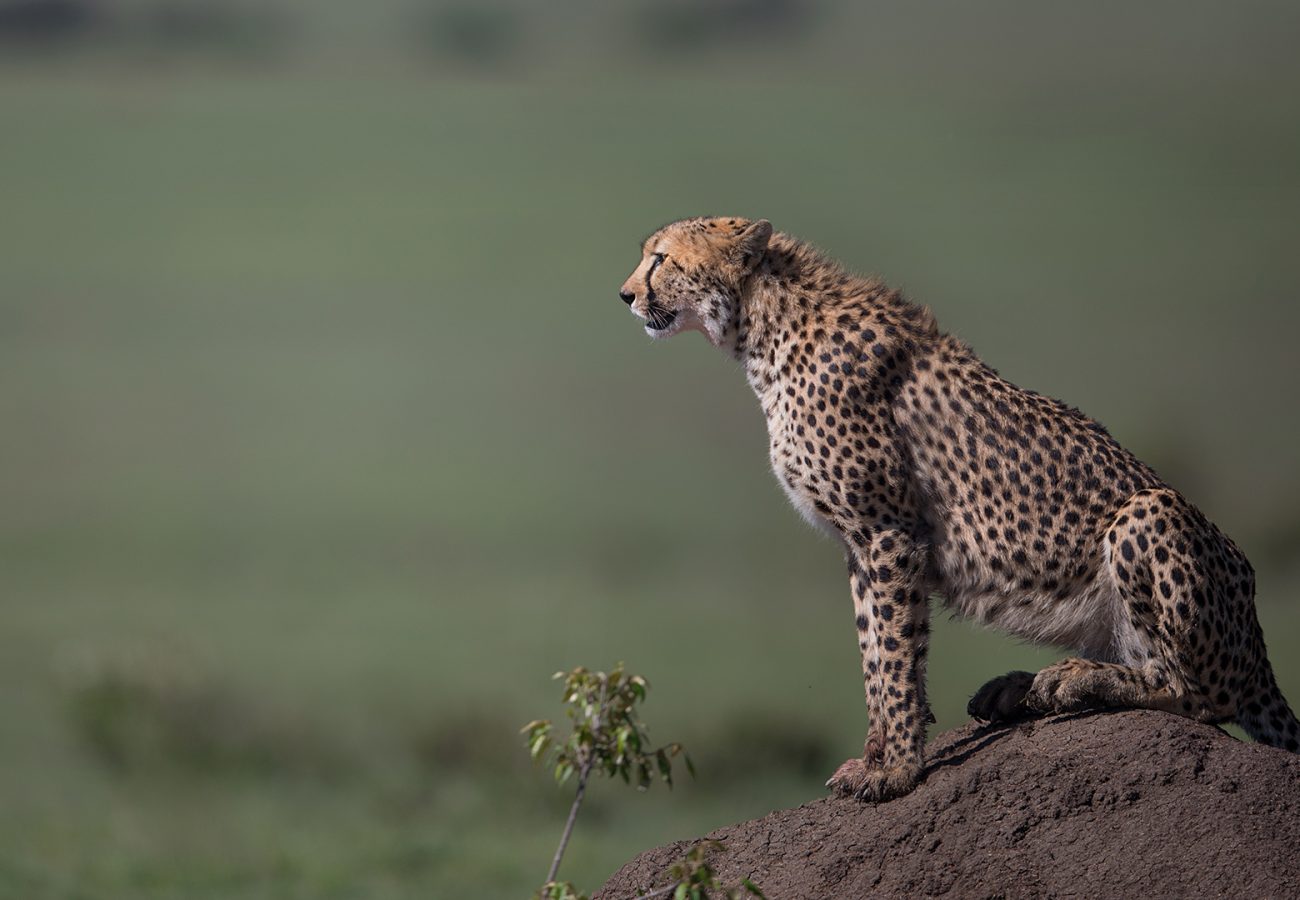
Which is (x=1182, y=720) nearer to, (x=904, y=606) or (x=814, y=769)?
(x=904, y=606)

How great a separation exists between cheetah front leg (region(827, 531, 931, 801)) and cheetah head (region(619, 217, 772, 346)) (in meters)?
0.70

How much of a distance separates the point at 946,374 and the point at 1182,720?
938 millimetres

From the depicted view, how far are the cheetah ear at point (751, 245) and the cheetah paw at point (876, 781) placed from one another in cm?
122

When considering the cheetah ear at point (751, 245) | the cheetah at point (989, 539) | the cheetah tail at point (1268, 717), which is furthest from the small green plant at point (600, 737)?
the cheetah tail at point (1268, 717)

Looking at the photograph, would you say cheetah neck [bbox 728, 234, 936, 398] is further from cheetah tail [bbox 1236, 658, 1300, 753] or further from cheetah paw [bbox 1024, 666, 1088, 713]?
cheetah tail [bbox 1236, 658, 1300, 753]

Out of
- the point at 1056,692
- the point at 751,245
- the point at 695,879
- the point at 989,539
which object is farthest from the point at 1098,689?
the point at 751,245

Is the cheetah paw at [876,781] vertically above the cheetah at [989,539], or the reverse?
the cheetah at [989,539]

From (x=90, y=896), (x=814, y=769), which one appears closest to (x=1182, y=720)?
(x=814, y=769)

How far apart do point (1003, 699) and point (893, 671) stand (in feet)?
1.01

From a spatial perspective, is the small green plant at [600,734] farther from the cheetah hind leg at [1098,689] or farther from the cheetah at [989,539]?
the cheetah hind leg at [1098,689]

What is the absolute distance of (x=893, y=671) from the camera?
328cm

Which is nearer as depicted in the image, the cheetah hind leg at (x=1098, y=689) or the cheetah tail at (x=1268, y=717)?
the cheetah hind leg at (x=1098, y=689)

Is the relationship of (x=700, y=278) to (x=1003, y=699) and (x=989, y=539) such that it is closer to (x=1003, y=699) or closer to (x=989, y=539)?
(x=989, y=539)

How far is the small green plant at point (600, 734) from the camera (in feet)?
10.1
